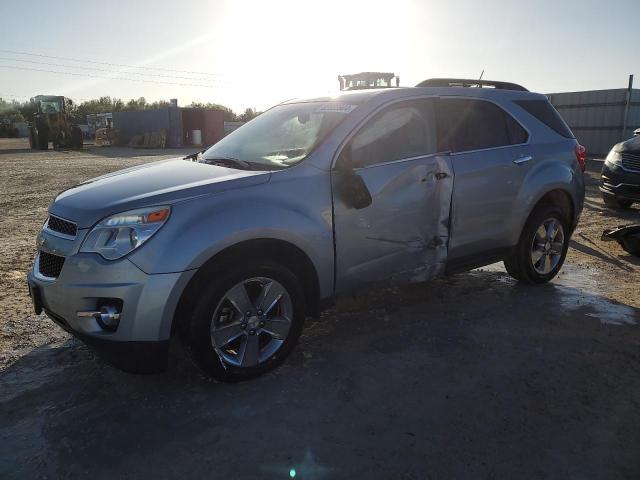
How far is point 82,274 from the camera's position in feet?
9.14

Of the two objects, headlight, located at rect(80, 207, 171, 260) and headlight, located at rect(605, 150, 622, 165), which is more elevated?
headlight, located at rect(605, 150, 622, 165)

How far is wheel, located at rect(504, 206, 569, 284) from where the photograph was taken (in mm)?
4777

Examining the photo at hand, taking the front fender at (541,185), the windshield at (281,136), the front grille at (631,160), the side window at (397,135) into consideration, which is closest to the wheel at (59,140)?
the front grille at (631,160)

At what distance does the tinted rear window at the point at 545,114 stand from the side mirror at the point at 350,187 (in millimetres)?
2219

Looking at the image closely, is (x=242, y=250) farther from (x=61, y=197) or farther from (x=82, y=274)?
(x=61, y=197)

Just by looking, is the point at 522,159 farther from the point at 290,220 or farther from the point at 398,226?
the point at 290,220

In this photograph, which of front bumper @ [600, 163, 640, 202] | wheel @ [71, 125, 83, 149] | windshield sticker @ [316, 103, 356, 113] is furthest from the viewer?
wheel @ [71, 125, 83, 149]

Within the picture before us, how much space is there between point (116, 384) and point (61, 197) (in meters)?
1.26

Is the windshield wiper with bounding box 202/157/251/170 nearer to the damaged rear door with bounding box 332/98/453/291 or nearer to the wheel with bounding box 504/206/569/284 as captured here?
the damaged rear door with bounding box 332/98/453/291

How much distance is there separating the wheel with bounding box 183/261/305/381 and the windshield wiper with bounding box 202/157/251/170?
0.81m

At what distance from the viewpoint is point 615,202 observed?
369 inches

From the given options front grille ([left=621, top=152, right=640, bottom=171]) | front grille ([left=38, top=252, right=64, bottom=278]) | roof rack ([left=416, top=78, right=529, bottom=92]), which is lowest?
front grille ([left=38, top=252, right=64, bottom=278])

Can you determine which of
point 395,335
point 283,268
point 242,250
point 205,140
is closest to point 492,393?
point 395,335

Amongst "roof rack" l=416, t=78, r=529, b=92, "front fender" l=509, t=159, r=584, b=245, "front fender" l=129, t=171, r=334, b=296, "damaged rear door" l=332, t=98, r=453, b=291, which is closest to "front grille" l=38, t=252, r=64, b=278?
"front fender" l=129, t=171, r=334, b=296
